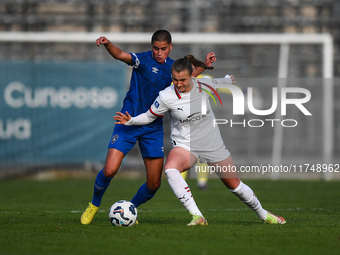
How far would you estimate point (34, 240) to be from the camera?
4406 millimetres

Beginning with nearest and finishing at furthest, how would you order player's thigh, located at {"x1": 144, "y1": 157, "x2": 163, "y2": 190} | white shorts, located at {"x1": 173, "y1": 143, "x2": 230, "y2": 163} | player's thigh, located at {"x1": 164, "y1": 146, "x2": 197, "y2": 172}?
1. player's thigh, located at {"x1": 164, "y1": 146, "x2": 197, "y2": 172}
2. white shorts, located at {"x1": 173, "y1": 143, "x2": 230, "y2": 163}
3. player's thigh, located at {"x1": 144, "y1": 157, "x2": 163, "y2": 190}

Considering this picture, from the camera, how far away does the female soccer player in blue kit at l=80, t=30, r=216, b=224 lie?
5.57m

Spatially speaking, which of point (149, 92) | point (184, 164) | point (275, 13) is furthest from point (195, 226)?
point (275, 13)

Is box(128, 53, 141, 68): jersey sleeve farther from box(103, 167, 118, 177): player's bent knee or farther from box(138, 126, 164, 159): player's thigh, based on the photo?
box(103, 167, 118, 177): player's bent knee

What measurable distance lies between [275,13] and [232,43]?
9.32 ft

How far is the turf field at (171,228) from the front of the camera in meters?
4.03

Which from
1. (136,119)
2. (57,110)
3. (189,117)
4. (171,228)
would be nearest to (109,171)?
(136,119)

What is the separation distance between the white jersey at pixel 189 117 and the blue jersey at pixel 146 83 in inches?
11.2

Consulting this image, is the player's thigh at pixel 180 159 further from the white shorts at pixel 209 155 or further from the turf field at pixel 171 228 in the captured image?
the turf field at pixel 171 228

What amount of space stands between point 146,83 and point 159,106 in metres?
0.42

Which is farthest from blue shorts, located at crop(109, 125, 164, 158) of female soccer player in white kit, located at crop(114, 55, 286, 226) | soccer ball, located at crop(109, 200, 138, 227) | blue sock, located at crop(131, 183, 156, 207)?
soccer ball, located at crop(109, 200, 138, 227)

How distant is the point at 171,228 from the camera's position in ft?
17.0

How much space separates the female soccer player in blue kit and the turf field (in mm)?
416

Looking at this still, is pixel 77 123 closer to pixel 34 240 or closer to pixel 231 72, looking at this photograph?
pixel 231 72
